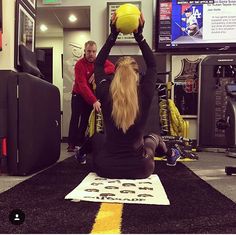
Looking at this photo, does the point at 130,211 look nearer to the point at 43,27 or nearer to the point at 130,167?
the point at 130,167

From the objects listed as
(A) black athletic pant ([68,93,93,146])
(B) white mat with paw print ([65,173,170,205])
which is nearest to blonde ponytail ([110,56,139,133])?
(B) white mat with paw print ([65,173,170,205])

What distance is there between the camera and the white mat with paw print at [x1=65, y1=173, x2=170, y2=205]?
1459mm

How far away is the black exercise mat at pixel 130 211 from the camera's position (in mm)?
1104

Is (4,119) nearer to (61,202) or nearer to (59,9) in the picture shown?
(61,202)

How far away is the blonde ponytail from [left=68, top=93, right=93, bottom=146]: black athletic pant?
1.84 metres

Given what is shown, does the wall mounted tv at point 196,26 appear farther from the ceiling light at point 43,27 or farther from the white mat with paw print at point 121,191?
the white mat with paw print at point 121,191

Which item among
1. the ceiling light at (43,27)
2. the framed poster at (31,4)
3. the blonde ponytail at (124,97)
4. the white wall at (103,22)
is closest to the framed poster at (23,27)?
the framed poster at (31,4)

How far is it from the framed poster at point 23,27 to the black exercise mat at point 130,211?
1.10 meters

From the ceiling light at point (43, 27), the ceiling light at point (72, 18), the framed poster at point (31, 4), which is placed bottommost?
the framed poster at point (31, 4)

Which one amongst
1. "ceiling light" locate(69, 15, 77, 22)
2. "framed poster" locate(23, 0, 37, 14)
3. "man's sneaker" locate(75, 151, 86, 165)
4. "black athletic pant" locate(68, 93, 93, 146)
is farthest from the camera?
"ceiling light" locate(69, 15, 77, 22)

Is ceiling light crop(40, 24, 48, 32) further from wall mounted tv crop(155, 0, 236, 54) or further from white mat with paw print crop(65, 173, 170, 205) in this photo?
white mat with paw print crop(65, 173, 170, 205)

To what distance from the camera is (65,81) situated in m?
6.49

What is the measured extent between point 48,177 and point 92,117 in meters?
1.68

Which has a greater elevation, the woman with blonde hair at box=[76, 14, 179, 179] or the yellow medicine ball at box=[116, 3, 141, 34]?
the yellow medicine ball at box=[116, 3, 141, 34]
